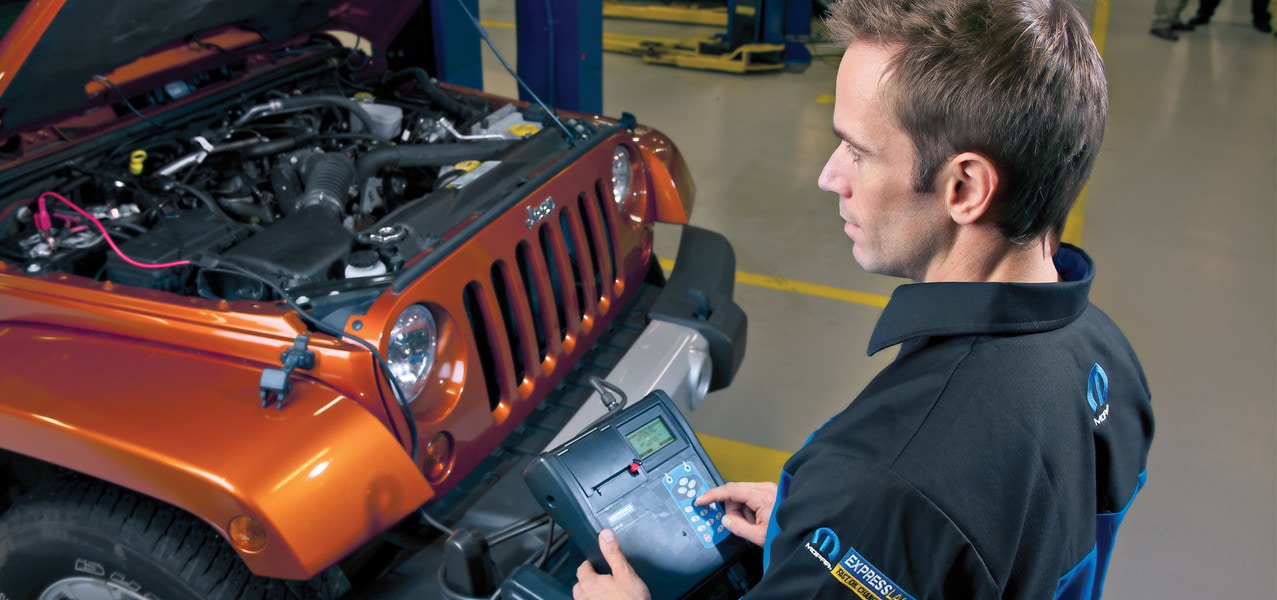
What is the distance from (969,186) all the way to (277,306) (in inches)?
50.4

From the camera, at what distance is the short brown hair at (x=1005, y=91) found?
904 millimetres

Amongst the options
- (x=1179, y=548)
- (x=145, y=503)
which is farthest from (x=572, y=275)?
(x=1179, y=548)

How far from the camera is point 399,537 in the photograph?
1.82 metres

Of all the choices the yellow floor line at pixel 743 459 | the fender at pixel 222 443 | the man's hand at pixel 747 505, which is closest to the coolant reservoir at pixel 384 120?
the fender at pixel 222 443

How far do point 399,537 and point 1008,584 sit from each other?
1.23 m

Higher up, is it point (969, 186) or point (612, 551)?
point (969, 186)

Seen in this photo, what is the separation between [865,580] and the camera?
3.00ft

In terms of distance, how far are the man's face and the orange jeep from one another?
0.92 metres

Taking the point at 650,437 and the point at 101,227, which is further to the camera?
the point at 101,227

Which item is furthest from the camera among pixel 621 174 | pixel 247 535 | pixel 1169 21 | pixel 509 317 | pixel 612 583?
pixel 1169 21

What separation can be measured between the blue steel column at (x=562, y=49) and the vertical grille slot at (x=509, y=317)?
2.13 meters

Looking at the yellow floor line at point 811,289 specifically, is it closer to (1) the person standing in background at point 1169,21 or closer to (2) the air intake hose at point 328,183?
(2) the air intake hose at point 328,183

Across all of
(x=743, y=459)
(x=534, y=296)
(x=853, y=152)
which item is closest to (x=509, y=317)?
(x=534, y=296)

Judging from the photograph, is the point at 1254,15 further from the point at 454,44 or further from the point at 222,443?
the point at 222,443
